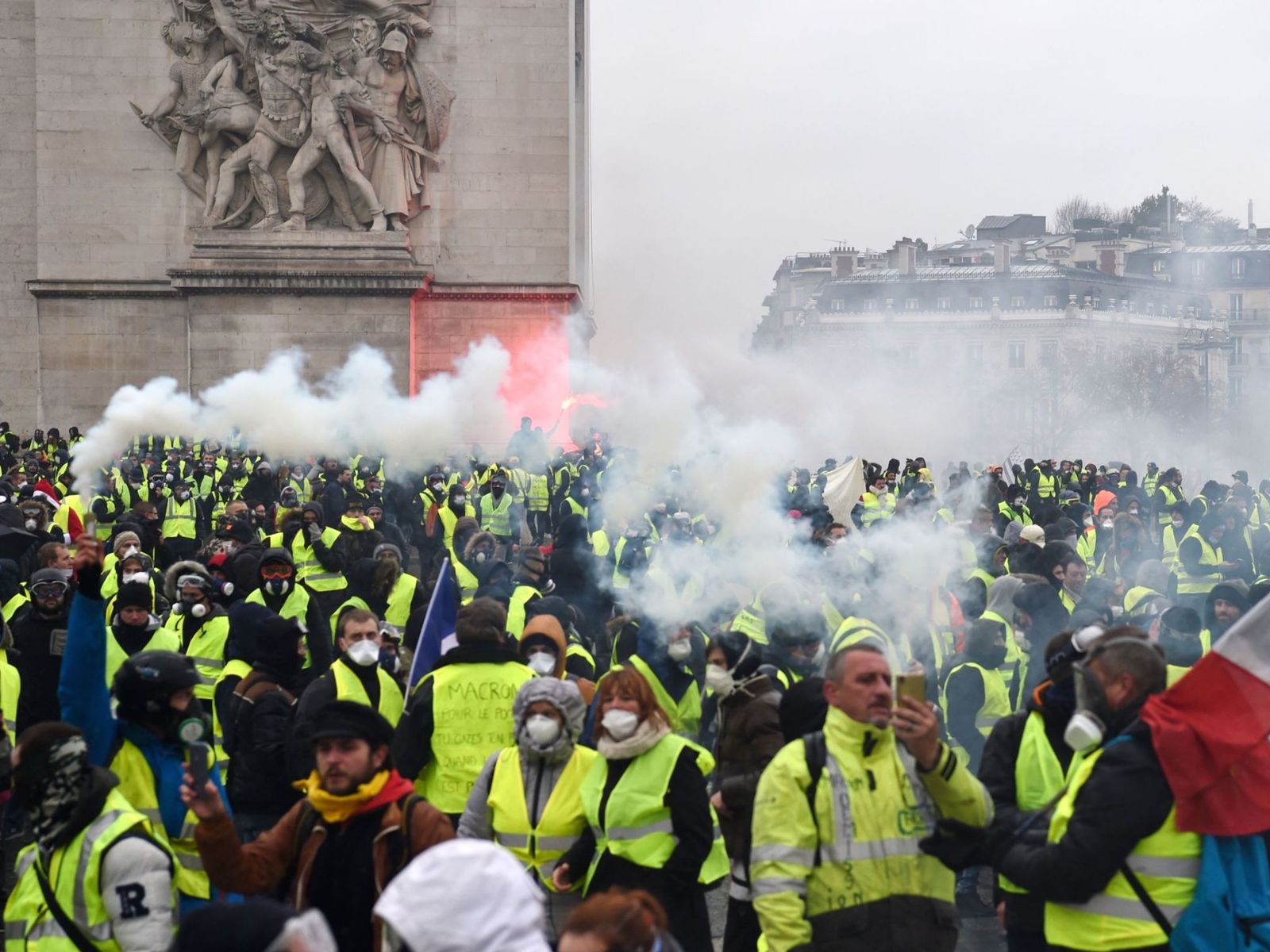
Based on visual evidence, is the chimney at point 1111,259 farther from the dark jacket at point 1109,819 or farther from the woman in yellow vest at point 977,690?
the dark jacket at point 1109,819

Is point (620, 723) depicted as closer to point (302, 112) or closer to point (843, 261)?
point (302, 112)

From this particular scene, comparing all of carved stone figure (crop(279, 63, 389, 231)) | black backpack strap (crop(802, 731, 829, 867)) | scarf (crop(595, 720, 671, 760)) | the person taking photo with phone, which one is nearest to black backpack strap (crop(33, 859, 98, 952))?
scarf (crop(595, 720, 671, 760))

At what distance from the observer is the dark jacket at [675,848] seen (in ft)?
18.3

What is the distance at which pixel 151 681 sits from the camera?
17.5ft

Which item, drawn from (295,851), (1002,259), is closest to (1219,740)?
(295,851)

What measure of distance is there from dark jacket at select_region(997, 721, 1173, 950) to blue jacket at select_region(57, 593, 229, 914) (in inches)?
Result: 110

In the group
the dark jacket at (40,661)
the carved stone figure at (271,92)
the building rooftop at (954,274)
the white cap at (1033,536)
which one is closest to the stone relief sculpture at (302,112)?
the carved stone figure at (271,92)

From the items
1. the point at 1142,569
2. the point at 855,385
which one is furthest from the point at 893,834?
the point at 855,385

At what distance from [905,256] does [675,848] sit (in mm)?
62547

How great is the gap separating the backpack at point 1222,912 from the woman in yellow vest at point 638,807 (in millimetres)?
1752

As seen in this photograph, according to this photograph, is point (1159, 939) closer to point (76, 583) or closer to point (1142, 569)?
point (76, 583)

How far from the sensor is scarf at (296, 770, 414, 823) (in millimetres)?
4656

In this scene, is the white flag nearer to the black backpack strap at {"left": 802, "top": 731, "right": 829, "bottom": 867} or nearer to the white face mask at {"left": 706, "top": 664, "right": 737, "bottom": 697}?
the white face mask at {"left": 706, "top": 664, "right": 737, "bottom": 697}

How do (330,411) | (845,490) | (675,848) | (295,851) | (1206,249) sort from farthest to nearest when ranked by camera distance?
(1206,249), (330,411), (845,490), (675,848), (295,851)
